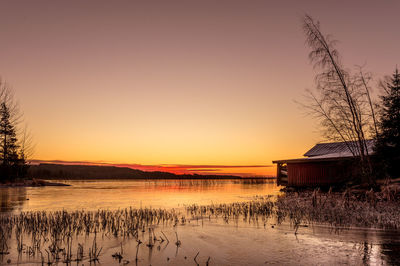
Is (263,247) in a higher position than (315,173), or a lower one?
lower

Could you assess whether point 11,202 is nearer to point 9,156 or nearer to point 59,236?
point 59,236

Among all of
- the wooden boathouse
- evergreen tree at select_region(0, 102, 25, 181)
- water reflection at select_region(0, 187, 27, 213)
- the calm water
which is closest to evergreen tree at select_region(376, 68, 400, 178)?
the wooden boathouse

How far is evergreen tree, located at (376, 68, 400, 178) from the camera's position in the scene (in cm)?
3362

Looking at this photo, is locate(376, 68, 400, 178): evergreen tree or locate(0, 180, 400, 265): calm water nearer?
locate(0, 180, 400, 265): calm water

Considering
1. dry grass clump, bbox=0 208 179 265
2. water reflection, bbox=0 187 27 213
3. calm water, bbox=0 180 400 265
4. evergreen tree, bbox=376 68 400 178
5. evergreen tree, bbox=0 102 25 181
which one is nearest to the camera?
calm water, bbox=0 180 400 265

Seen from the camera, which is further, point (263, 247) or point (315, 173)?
point (315, 173)

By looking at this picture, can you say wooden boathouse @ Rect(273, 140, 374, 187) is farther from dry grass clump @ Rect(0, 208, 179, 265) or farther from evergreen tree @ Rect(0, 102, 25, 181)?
evergreen tree @ Rect(0, 102, 25, 181)

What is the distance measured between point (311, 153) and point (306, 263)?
1615 inches

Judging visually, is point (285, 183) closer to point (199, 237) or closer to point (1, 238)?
point (199, 237)

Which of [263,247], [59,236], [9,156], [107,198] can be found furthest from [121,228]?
[9,156]

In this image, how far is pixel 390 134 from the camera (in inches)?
1363

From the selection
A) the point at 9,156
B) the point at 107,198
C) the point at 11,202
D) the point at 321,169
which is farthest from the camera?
the point at 9,156

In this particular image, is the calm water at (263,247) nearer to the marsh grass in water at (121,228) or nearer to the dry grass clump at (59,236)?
the marsh grass in water at (121,228)

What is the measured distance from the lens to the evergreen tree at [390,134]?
3362cm
